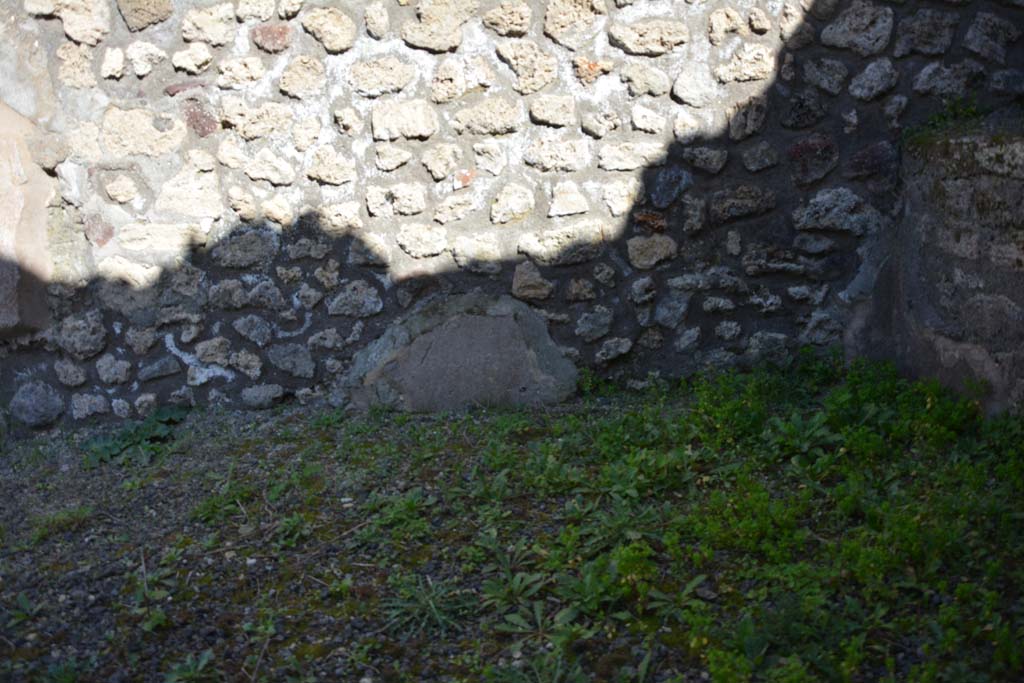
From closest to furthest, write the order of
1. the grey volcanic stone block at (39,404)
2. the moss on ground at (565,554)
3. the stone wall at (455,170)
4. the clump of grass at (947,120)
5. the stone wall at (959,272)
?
the moss on ground at (565,554)
the stone wall at (959,272)
the clump of grass at (947,120)
the stone wall at (455,170)
the grey volcanic stone block at (39,404)

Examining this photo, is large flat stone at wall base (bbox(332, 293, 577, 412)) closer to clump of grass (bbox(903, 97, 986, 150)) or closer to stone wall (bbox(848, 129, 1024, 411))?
stone wall (bbox(848, 129, 1024, 411))

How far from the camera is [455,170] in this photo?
393cm

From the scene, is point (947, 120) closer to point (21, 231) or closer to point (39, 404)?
point (21, 231)

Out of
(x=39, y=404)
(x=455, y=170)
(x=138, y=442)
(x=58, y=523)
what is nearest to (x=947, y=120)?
(x=455, y=170)

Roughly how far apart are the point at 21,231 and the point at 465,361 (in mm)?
1882

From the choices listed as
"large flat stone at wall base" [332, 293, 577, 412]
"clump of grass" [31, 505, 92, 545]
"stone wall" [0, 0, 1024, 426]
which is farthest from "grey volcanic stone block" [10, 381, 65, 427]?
"large flat stone at wall base" [332, 293, 577, 412]

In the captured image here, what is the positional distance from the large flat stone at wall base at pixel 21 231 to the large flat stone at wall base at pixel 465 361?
1.42 metres

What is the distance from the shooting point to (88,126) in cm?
395

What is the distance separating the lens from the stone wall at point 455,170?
12.6 feet

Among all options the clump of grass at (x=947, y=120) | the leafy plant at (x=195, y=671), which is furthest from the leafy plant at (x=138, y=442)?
the clump of grass at (x=947, y=120)

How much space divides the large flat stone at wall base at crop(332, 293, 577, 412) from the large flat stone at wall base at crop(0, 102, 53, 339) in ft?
4.65

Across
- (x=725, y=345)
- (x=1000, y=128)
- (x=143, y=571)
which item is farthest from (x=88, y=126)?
(x=1000, y=128)

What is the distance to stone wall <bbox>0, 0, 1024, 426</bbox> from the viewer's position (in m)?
3.84

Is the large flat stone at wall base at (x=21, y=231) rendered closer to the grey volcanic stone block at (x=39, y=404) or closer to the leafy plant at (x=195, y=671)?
the grey volcanic stone block at (x=39, y=404)
